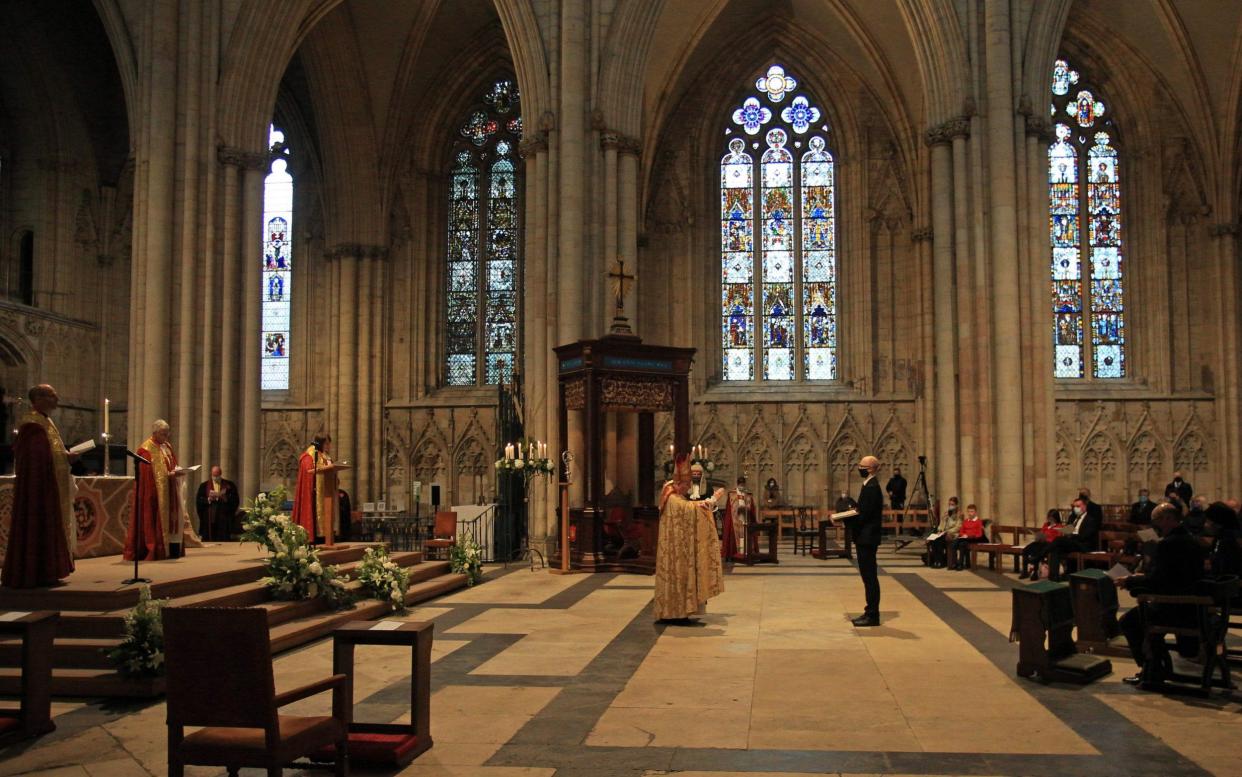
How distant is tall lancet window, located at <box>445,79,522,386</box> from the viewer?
26609 millimetres

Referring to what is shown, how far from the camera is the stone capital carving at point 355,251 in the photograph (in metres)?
26.0

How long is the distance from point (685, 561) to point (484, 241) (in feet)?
59.8

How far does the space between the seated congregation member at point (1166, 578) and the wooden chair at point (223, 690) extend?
5351 millimetres

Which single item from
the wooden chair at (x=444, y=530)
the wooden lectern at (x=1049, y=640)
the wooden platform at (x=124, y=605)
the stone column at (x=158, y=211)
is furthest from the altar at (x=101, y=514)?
the wooden lectern at (x=1049, y=640)

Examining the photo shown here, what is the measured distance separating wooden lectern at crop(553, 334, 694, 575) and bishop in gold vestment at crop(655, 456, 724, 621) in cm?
494

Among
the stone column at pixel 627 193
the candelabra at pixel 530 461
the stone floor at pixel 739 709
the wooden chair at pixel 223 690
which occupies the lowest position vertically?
the stone floor at pixel 739 709

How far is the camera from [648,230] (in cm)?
2627

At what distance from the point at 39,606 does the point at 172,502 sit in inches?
118

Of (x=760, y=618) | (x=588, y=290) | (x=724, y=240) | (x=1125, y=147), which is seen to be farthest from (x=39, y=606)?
(x=1125, y=147)

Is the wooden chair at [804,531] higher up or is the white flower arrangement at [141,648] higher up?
the white flower arrangement at [141,648]

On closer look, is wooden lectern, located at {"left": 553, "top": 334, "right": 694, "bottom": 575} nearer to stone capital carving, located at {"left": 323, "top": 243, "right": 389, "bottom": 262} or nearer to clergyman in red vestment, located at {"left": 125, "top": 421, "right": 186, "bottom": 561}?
clergyman in red vestment, located at {"left": 125, "top": 421, "right": 186, "bottom": 561}

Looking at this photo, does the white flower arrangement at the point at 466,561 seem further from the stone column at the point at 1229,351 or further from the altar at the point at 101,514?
the stone column at the point at 1229,351

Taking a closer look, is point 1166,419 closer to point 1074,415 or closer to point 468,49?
point 1074,415

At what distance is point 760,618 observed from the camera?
10.3 metres
